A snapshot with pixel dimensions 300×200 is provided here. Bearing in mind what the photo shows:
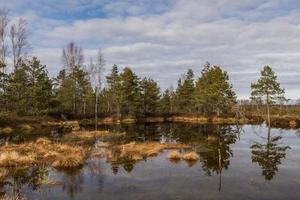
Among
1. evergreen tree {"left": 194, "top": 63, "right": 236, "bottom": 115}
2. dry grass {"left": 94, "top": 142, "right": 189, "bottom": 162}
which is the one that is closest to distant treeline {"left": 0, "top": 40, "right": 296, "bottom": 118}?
evergreen tree {"left": 194, "top": 63, "right": 236, "bottom": 115}

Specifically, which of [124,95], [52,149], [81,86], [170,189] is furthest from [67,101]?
[170,189]

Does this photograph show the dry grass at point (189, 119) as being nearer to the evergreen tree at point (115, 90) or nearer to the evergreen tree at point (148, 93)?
the evergreen tree at point (148, 93)

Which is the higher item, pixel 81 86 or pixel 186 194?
pixel 81 86

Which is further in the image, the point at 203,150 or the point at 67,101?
the point at 67,101

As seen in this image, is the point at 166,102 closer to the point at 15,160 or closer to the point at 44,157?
the point at 44,157

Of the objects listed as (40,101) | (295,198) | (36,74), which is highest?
(36,74)

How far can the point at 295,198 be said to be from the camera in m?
15.7

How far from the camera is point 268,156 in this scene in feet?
92.0

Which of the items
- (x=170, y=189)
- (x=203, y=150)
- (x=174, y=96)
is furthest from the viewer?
Answer: (x=174, y=96)

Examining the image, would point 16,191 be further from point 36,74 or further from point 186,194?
point 36,74

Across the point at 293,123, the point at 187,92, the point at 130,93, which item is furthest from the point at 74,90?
the point at 293,123

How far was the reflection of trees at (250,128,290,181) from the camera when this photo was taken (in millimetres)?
22141

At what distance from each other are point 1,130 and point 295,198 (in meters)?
42.6

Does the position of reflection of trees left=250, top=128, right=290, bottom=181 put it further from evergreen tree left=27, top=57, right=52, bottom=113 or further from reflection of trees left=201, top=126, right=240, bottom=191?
evergreen tree left=27, top=57, right=52, bottom=113
